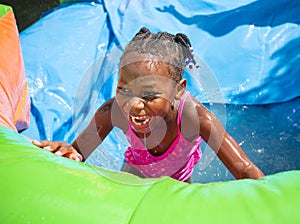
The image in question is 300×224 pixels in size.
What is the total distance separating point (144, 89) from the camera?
4.34ft

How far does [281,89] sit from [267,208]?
155 centimetres

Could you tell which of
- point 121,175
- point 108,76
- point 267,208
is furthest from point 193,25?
point 267,208

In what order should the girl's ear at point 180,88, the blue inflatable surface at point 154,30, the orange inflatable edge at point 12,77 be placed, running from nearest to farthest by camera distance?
the girl's ear at point 180,88 < the orange inflatable edge at point 12,77 < the blue inflatable surface at point 154,30

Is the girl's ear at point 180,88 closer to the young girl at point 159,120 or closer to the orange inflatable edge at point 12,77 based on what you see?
the young girl at point 159,120

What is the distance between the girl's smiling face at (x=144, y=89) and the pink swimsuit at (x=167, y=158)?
0.67 ft

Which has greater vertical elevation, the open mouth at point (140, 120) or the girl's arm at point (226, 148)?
the open mouth at point (140, 120)

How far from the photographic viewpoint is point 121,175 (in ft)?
3.84

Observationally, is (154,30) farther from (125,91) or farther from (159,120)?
(125,91)

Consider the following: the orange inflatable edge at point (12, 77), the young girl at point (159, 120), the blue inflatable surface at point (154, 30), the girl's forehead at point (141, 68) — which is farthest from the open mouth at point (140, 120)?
the blue inflatable surface at point (154, 30)

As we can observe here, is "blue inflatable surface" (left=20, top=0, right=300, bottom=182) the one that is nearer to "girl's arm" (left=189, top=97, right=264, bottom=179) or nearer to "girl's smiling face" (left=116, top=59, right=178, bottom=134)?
"girl's arm" (left=189, top=97, right=264, bottom=179)

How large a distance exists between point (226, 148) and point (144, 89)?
32 centimetres

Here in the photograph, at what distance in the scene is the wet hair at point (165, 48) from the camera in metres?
1.38

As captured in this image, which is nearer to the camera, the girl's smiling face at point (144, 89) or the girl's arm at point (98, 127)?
the girl's smiling face at point (144, 89)

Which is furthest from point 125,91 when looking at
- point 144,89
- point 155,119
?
point 155,119
